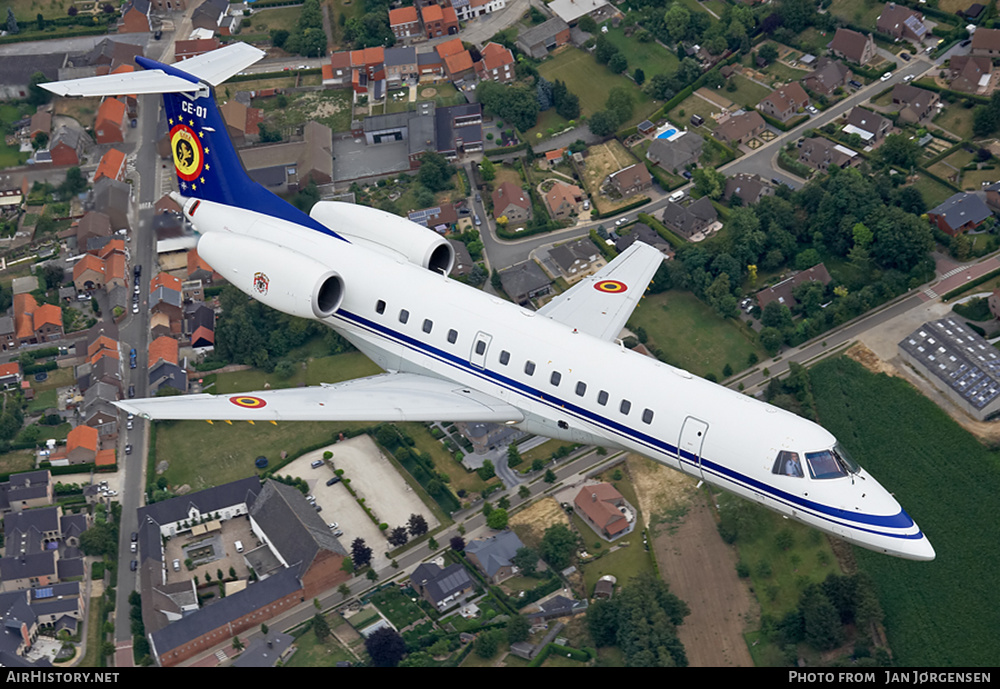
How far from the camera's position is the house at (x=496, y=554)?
3344 inches

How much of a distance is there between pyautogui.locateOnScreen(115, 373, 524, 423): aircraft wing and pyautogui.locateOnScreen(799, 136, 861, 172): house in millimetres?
61120

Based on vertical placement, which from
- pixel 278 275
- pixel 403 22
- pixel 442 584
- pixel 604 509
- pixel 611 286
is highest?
pixel 278 275

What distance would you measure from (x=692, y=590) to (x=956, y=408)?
2919 cm

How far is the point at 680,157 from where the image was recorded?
121 m

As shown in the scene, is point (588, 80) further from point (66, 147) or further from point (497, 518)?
point (497, 518)

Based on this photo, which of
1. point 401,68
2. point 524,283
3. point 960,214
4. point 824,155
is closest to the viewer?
point 960,214

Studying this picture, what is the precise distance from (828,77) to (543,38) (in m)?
34.2

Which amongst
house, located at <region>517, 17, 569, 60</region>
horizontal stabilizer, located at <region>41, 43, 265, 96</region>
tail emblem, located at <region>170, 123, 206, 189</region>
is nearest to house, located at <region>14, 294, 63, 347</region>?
tail emblem, located at <region>170, 123, 206, 189</region>

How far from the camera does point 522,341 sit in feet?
229

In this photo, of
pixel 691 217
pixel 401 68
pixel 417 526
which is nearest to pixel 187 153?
pixel 417 526

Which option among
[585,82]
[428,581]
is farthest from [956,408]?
[585,82]

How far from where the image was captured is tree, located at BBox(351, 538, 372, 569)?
284 ft

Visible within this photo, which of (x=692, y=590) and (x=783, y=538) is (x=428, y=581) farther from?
(x=783, y=538)

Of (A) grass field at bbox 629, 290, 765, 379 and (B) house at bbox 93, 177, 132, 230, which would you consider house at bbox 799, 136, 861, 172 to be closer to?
(A) grass field at bbox 629, 290, 765, 379
